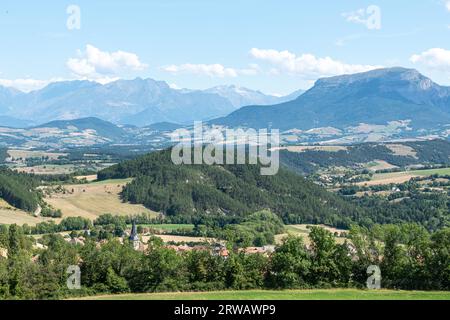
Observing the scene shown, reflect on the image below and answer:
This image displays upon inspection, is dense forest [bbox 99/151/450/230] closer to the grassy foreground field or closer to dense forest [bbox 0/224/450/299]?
dense forest [bbox 0/224/450/299]

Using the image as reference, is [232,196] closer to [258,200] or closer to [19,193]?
[258,200]

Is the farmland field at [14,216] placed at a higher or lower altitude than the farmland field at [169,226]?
higher

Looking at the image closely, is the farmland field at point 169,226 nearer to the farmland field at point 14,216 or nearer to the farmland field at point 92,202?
the farmland field at point 92,202

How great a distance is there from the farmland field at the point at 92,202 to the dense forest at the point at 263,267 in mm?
96274

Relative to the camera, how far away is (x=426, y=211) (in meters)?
155

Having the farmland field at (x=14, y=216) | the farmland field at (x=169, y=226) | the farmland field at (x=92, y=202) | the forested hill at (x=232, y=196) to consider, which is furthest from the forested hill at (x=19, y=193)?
the farmland field at (x=169, y=226)

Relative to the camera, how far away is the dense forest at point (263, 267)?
50.4 meters

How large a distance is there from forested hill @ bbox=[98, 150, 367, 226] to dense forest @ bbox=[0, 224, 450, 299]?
94.8 metres

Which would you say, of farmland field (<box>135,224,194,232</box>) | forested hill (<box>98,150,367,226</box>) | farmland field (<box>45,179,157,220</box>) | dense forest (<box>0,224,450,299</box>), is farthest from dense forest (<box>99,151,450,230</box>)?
dense forest (<box>0,224,450,299</box>)

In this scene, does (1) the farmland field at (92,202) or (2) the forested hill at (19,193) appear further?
(2) the forested hill at (19,193)

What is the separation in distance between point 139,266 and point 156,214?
4380 inches

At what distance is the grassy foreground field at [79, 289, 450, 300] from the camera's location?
143ft
